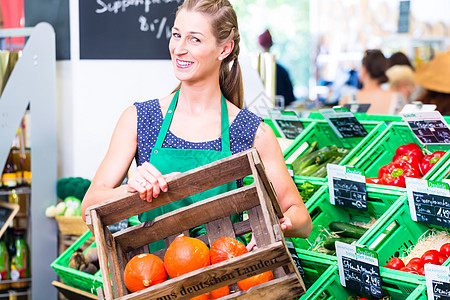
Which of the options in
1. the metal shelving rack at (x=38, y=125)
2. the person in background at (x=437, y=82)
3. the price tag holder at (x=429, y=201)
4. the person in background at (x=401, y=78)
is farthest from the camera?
the person in background at (x=401, y=78)

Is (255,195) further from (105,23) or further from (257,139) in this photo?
(105,23)

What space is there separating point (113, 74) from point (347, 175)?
2.05m

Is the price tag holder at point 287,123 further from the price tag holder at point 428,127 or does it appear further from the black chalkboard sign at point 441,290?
the black chalkboard sign at point 441,290

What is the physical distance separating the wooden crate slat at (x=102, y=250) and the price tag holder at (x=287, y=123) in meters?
2.01

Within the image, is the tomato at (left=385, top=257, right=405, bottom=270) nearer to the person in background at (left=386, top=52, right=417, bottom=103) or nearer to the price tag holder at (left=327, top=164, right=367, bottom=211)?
the price tag holder at (left=327, top=164, right=367, bottom=211)

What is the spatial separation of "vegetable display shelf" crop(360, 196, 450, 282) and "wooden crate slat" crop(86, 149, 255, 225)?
97 cm

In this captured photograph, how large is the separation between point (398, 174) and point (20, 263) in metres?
2.65

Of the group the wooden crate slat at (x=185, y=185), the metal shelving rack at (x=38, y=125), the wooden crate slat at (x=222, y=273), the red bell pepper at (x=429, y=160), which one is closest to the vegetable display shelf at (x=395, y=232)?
the red bell pepper at (x=429, y=160)

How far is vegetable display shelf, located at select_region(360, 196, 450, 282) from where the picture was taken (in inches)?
97.7

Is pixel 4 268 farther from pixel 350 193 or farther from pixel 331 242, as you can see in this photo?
pixel 350 193

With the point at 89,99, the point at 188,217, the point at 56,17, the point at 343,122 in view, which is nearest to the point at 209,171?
the point at 188,217

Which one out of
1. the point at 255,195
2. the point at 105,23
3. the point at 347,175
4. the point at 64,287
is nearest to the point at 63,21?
the point at 105,23

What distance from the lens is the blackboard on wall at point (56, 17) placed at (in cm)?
411

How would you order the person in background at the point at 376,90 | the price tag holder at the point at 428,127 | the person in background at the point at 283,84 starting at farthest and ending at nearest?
the person in background at the point at 283,84 < the person in background at the point at 376,90 < the price tag holder at the point at 428,127
